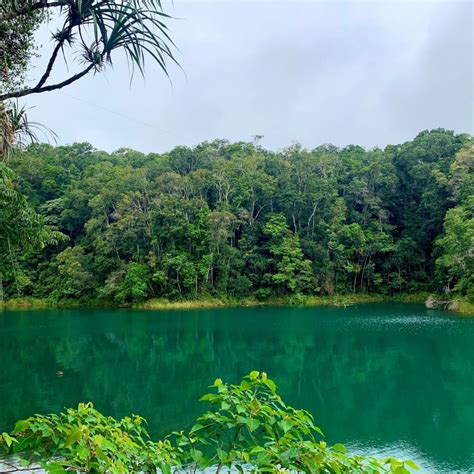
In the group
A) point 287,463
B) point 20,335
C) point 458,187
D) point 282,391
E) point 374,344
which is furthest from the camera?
point 458,187

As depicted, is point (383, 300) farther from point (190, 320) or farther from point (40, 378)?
point (40, 378)

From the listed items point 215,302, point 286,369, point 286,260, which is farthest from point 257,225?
point 286,369

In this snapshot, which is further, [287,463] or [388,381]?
[388,381]

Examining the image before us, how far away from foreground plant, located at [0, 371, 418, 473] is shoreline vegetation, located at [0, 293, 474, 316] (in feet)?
77.1

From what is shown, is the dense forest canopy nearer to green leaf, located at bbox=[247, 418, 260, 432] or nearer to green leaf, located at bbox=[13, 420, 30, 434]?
green leaf, located at bbox=[13, 420, 30, 434]

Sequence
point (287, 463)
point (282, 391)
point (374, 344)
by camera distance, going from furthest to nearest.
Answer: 1. point (374, 344)
2. point (282, 391)
3. point (287, 463)

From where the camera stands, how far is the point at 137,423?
1.96 m

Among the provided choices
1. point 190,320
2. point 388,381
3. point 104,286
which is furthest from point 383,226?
point 388,381

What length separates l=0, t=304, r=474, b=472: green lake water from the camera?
7457 millimetres

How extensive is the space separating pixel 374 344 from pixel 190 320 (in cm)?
861

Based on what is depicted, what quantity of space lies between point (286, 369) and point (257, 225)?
642 inches

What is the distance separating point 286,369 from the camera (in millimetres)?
11539

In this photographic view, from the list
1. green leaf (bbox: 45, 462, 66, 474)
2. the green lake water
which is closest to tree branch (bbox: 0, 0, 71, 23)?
green leaf (bbox: 45, 462, 66, 474)

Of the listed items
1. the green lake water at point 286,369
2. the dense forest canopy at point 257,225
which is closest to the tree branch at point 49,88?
the green lake water at point 286,369
